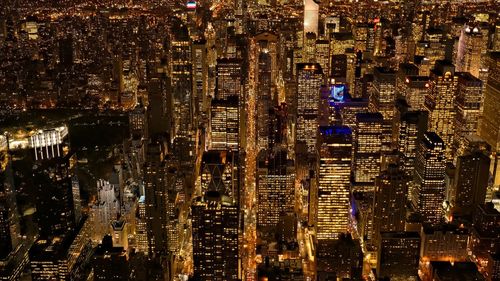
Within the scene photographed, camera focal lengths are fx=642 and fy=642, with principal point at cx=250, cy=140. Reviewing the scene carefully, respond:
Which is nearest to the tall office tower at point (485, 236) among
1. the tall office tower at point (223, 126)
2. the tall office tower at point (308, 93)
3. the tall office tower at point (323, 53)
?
the tall office tower at point (308, 93)

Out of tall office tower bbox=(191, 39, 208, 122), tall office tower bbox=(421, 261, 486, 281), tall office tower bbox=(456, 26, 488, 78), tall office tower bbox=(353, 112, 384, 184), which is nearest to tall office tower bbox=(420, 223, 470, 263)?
tall office tower bbox=(421, 261, 486, 281)

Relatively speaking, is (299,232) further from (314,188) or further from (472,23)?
(472,23)

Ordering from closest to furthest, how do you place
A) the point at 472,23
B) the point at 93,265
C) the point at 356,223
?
the point at 93,265 < the point at 356,223 < the point at 472,23

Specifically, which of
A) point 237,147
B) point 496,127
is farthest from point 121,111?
point 496,127

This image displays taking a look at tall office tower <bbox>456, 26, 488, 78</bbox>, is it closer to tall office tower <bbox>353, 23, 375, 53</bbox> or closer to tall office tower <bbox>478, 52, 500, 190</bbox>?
tall office tower <bbox>478, 52, 500, 190</bbox>

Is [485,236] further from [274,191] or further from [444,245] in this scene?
[274,191]
